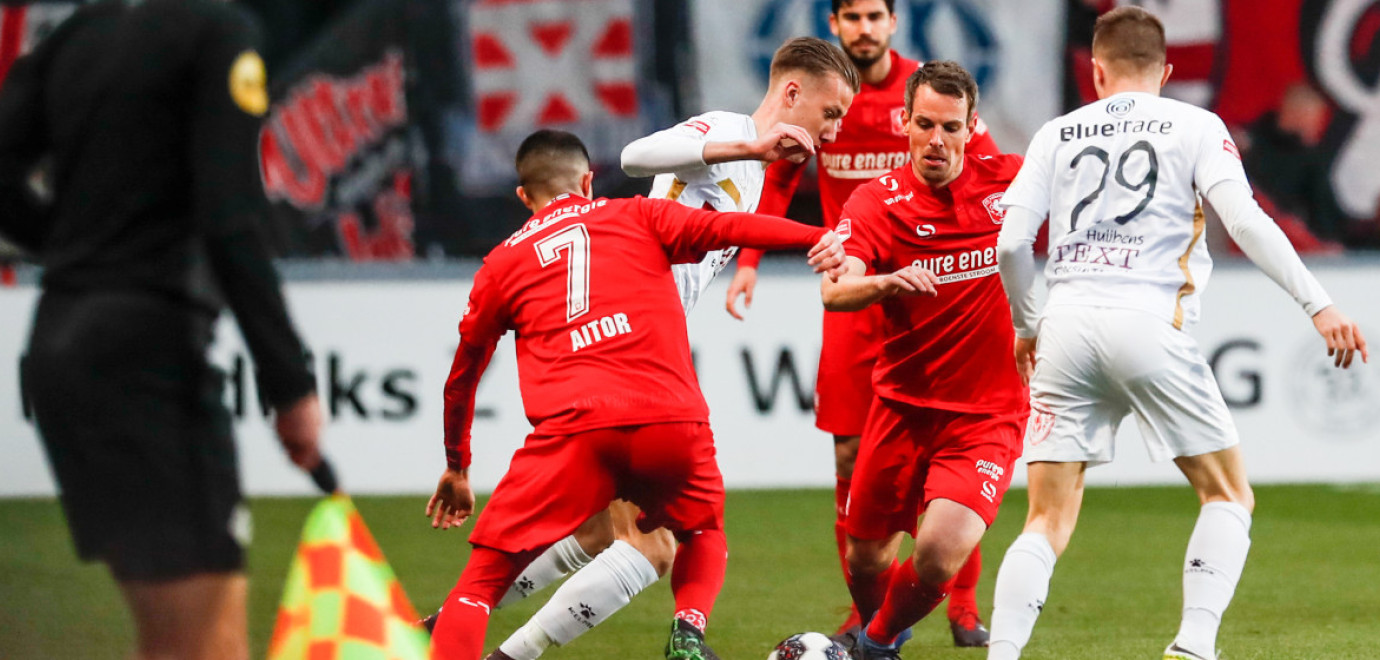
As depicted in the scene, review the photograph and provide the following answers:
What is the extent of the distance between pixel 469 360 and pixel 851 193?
201 centimetres

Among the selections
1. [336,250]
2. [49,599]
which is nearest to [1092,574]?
[49,599]

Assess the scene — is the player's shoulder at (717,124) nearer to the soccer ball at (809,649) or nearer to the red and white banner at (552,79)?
the soccer ball at (809,649)

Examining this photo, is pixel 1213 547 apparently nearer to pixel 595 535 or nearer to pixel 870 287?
pixel 870 287

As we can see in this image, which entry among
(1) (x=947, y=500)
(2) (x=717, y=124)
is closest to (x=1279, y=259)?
(1) (x=947, y=500)

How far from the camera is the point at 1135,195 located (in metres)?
4.14

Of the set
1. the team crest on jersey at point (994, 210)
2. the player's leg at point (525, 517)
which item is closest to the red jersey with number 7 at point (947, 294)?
the team crest on jersey at point (994, 210)

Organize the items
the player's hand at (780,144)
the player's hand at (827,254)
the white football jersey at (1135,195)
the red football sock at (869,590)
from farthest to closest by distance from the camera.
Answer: the red football sock at (869,590) → the white football jersey at (1135,195) → the player's hand at (780,144) → the player's hand at (827,254)

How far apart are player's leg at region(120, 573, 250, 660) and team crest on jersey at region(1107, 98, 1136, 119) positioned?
263 cm

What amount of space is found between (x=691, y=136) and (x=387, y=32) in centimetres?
659

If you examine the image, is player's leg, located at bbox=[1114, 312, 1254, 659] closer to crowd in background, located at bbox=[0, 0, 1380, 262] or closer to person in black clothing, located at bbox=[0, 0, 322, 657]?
person in black clothing, located at bbox=[0, 0, 322, 657]

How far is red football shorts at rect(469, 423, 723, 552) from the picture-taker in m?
3.88

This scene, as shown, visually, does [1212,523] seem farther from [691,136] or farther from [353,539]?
[353,539]

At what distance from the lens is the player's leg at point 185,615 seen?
2570 millimetres

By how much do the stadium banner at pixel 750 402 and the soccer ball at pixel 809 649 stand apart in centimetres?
483
